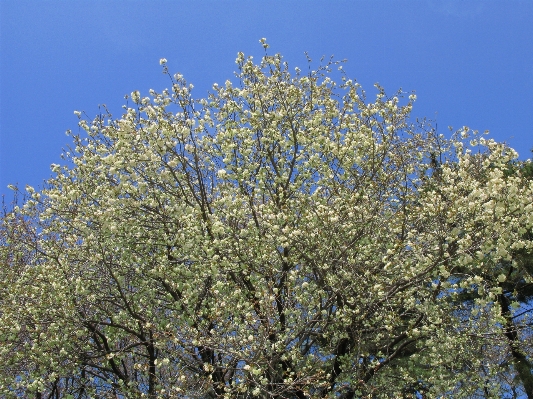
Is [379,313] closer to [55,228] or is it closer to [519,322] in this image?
[519,322]

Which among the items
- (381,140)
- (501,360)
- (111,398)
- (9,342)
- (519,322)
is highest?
(381,140)

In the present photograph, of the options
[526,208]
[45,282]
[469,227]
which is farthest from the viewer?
[45,282]

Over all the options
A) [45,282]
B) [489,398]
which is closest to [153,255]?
[45,282]

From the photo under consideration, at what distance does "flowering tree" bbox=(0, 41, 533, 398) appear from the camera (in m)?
8.68

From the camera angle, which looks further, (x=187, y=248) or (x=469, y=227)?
(x=187, y=248)

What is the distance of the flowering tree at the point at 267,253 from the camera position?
868 centimetres

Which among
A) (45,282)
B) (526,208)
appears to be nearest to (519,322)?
(526,208)

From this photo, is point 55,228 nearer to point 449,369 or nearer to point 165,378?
point 165,378

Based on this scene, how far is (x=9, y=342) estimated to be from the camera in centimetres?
999

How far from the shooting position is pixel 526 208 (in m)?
7.70

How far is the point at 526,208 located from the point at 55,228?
10.0m

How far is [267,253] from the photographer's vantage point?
905cm

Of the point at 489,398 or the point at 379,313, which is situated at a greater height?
the point at 379,313

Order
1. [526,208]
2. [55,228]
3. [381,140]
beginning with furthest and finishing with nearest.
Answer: [55,228]
[381,140]
[526,208]
